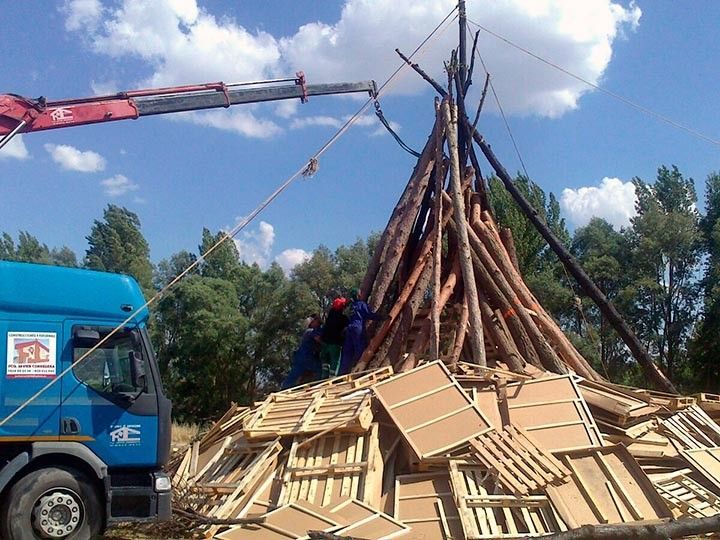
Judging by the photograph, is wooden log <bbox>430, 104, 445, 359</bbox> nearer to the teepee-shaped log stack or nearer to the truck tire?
the teepee-shaped log stack

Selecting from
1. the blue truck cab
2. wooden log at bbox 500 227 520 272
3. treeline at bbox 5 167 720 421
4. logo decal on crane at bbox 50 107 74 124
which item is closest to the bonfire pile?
wooden log at bbox 500 227 520 272

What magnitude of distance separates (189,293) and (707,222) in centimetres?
2351

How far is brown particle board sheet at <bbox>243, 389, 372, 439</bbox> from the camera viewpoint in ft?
32.6

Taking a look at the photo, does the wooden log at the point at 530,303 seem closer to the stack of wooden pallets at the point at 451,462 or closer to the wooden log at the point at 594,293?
the wooden log at the point at 594,293

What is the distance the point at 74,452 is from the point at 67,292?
1.68 m

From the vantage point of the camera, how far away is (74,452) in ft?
23.9

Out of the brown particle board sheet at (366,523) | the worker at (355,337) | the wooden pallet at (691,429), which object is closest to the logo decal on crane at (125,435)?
the brown particle board sheet at (366,523)

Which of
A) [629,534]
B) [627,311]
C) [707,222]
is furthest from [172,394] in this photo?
[629,534]

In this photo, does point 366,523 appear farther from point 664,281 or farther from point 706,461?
point 664,281

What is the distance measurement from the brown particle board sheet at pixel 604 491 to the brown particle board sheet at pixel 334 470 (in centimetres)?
223

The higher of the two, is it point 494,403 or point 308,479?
point 494,403

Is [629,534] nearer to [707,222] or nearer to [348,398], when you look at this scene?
[348,398]

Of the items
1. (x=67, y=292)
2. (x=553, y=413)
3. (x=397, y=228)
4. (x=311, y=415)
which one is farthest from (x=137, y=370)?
(x=397, y=228)

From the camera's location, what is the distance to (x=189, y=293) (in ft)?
102
